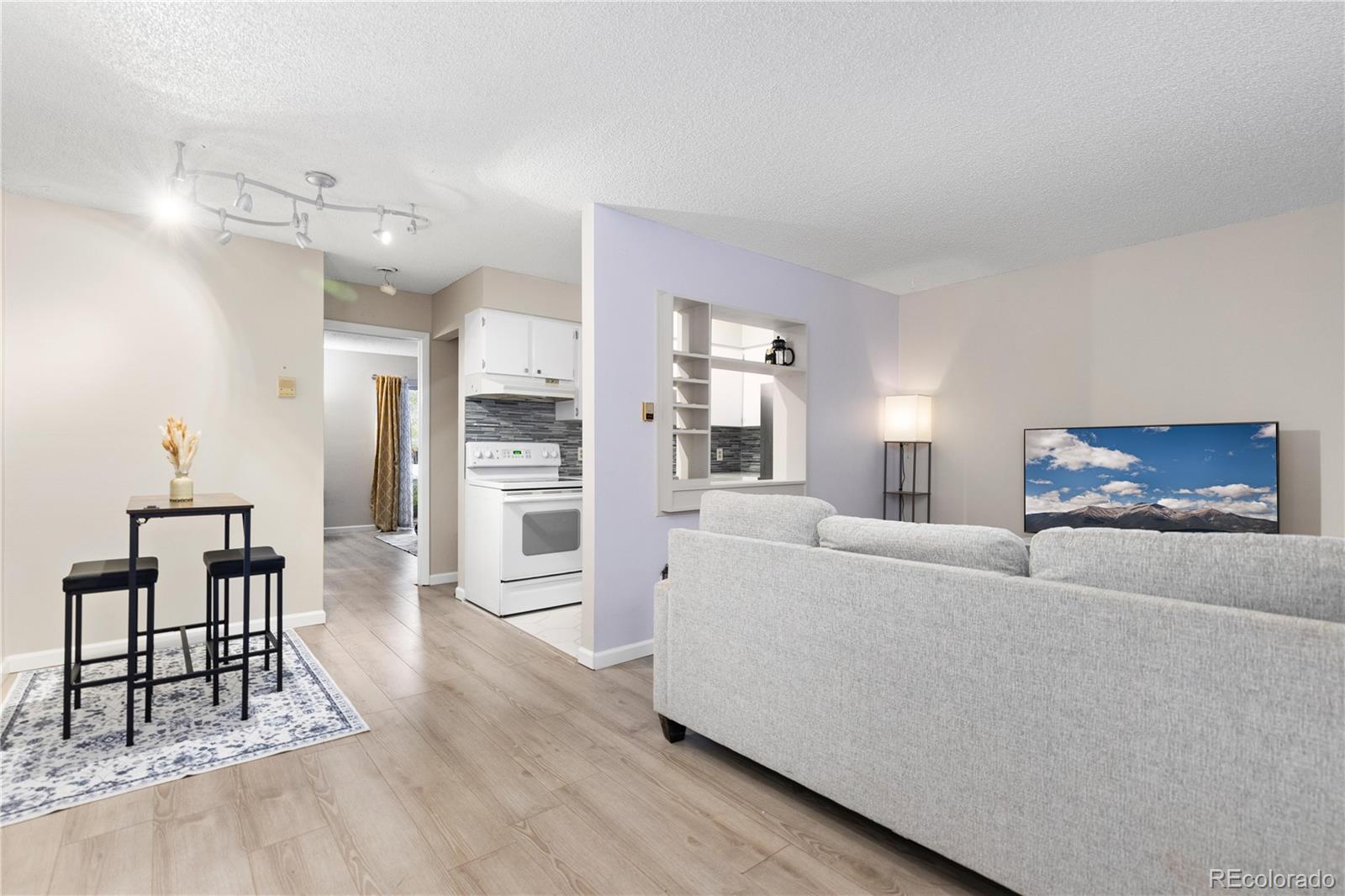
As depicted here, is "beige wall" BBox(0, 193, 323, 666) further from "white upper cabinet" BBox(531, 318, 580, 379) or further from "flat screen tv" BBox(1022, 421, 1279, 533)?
"flat screen tv" BBox(1022, 421, 1279, 533)

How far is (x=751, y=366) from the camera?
4.37 metres

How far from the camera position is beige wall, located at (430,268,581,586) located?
4566 mm

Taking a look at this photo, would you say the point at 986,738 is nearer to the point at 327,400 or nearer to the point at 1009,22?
the point at 1009,22

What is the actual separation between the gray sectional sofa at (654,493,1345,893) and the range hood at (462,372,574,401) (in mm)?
2956

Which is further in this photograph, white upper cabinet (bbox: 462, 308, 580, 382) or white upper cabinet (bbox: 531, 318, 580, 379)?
white upper cabinet (bbox: 531, 318, 580, 379)

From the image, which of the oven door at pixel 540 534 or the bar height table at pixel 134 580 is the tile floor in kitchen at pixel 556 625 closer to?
the oven door at pixel 540 534

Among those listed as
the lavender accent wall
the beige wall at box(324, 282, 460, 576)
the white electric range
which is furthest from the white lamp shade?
the beige wall at box(324, 282, 460, 576)

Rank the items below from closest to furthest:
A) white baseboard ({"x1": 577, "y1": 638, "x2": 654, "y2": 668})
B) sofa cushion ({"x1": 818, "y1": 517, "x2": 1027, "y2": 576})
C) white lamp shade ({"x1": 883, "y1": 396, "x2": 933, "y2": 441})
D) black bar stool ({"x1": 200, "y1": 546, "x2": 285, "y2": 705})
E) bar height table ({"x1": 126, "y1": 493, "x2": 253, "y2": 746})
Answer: sofa cushion ({"x1": 818, "y1": 517, "x2": 1027, "y2": 576}), bar height table ({"x1": 126, "y1": 493, "x2": 253, "y2": 746}), black bar stool ({"x1": 200, "y1": 546, "x2": 285, "y2": 705}), white baseboard ({"x1": 577, "y1": 638, "x2": 654, "y2": 668}), white lamp shade ({"x1": 883, "y1": 396, "x2": 933, "y2": 441})

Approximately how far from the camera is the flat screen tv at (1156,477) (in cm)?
351

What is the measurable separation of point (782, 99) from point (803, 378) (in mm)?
2427

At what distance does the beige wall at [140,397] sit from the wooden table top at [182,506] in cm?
91

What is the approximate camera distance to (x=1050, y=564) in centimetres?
150

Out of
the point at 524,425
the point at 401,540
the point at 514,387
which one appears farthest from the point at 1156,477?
the point at 401,540

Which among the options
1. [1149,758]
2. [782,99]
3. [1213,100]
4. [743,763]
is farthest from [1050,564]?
[1213,100]
